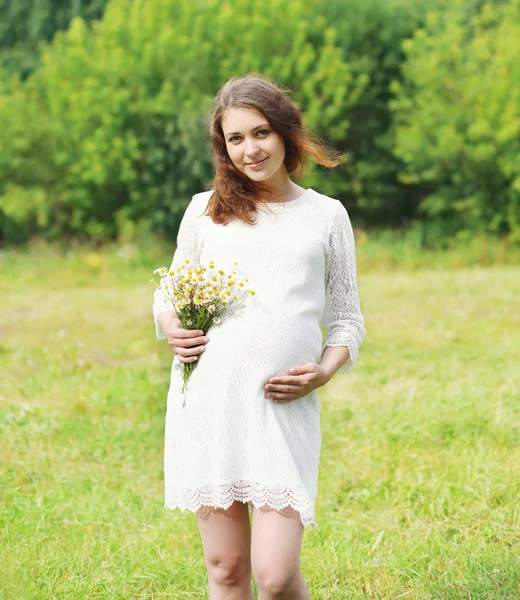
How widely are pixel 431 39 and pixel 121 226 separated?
8.61m

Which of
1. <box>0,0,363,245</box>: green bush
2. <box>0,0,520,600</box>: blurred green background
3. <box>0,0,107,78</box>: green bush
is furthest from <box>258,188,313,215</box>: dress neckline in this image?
<box>0,0,107,78</box>: green bush

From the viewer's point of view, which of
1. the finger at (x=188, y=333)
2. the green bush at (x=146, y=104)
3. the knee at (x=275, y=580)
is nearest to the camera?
the knee at (x=275, y=580)

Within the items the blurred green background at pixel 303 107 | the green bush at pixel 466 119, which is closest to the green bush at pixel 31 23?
the blurred green background at pixel 303 107

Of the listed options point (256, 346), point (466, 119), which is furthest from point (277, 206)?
point (466, 119)

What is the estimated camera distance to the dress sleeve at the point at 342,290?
2830mm

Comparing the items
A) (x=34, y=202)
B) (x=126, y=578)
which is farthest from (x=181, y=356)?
(x=34, y=202)

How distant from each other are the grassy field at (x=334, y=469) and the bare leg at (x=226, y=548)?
1.10 m

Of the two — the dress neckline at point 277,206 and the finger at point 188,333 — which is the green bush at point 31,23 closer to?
the dress neckline at point 277,206

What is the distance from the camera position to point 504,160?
734 inches

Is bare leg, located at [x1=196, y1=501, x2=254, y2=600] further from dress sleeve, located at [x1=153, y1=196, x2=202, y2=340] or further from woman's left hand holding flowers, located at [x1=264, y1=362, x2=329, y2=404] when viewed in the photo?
dress sleeve, located at [x1=153, y1=196, x2=202, y2=340]

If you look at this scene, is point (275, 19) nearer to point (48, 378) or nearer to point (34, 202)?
point (34, 202)

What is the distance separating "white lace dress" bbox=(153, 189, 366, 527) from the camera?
2.58 meters

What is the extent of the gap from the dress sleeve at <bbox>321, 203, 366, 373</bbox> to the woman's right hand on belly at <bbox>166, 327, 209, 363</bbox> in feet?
1.46

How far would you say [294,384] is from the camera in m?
2.61
